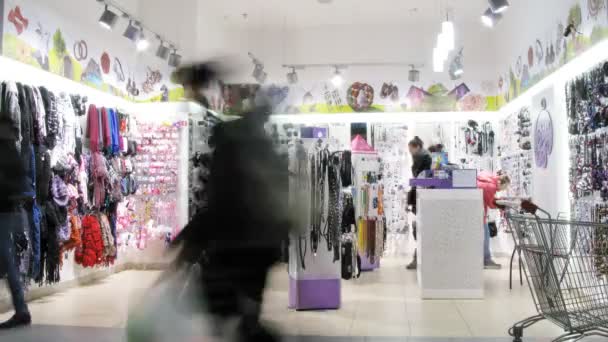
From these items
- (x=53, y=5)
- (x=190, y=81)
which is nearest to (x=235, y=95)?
(x=190, y=81)

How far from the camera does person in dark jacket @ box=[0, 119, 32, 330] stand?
443 cm

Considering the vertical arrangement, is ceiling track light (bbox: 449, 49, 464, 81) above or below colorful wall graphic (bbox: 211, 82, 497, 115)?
above

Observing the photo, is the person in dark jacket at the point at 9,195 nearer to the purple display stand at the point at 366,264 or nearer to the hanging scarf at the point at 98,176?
the hanging scarf at the point at 98,176

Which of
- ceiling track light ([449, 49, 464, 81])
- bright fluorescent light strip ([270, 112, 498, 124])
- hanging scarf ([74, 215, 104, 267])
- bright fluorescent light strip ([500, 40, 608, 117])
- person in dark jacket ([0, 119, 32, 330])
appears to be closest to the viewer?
person in dark jacket ([0, 119, 32, 330])

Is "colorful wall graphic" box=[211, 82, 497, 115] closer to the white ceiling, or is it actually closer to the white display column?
the white ceiling

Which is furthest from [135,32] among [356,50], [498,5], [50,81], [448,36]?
[356,50]

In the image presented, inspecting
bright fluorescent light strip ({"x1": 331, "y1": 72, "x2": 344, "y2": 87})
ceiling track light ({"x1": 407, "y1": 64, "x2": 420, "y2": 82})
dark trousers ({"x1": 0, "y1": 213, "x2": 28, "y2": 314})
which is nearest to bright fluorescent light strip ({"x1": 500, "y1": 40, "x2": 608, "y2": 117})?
ceiling track light ({"x1": 407, "y1": 64, "x2": 420, "y2": 82})

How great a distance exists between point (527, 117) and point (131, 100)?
563 centimetres

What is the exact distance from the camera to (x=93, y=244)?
721 centimetres

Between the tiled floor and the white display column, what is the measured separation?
22cm

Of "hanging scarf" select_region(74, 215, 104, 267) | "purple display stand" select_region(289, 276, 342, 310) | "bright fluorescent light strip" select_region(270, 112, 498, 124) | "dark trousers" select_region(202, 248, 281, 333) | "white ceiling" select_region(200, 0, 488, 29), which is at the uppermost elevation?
"white ceiling" select_region(200, 0, 488, 29)

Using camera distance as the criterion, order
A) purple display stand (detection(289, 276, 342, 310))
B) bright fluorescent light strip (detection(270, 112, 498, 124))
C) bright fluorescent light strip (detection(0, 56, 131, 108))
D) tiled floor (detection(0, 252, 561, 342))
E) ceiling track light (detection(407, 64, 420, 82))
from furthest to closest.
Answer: bright fluorescent light strip (detection(270, 112, 498, 124)) → ceiling track light (detection(407, 64, 420, 82)) → bright fluorescent light strip (detection(0, 56, 131, 108)) → purple display stand (detection(289, 276, 342, 310)) → tiled floor (detection(0, 252, 561, 342))

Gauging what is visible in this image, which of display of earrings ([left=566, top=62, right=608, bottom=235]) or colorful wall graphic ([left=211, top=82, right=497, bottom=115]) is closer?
display of earrings ([left=566, top=62, right=608, bottom=235])

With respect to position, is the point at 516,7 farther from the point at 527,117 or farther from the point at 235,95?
the point at 235,95
